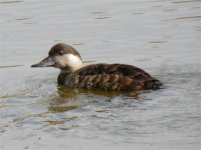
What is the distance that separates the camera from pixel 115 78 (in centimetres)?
1130

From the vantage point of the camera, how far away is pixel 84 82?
38.4 feet

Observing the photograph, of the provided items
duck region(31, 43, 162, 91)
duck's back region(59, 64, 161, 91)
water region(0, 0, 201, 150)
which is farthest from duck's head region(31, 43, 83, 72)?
duck's back region(59, 64, 161, 91)

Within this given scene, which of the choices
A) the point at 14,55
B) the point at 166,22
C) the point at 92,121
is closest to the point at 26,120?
the point at 92,121

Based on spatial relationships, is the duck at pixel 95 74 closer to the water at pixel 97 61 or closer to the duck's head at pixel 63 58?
the duck's head at pixel 63 58

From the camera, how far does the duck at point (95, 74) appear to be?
11.1 meters

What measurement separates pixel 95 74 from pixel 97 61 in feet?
5.10

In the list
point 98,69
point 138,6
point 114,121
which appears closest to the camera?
point 114,121

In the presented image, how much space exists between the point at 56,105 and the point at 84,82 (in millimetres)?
1198

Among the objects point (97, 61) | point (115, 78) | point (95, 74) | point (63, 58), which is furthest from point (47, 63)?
point (115, 78)

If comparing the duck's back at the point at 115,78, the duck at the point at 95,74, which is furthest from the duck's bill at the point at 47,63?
the duck's back at the point at 115,78

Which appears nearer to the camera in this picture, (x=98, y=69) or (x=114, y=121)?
(x=114, y=121)

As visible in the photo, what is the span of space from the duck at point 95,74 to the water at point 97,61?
0.64 feet

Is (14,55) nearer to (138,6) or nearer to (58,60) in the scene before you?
(58,60)

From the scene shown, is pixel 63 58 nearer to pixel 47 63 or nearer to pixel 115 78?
pixel 47 63
